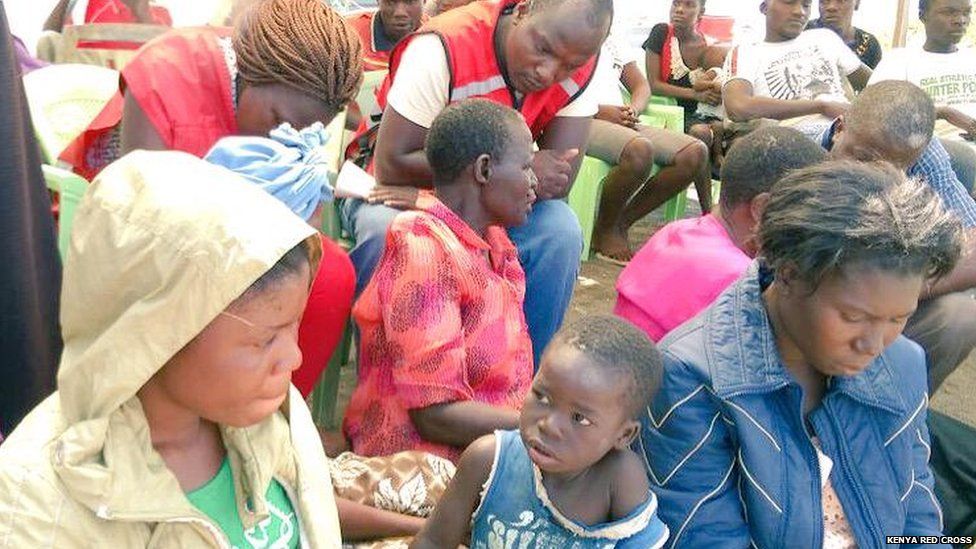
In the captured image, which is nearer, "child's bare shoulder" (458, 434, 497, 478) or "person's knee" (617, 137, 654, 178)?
"child's bare shoulder" (458, 434, 497, 478)

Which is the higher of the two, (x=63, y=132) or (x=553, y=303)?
(x=63, y=132)

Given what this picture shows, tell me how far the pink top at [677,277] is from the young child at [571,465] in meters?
0.53

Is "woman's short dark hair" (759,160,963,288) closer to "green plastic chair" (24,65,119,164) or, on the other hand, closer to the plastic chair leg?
the plastic chair leg

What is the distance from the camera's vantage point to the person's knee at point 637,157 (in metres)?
5.27

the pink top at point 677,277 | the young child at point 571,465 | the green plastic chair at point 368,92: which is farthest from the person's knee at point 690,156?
the young child at point 571,465

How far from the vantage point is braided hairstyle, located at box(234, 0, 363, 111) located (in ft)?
7.93

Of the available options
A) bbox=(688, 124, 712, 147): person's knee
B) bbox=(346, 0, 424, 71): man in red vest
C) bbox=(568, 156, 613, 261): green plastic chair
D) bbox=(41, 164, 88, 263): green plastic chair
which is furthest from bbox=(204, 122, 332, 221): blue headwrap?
bbox=(688, 124, 712, 147): person's knee

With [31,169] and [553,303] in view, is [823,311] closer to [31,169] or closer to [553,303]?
[553,303]

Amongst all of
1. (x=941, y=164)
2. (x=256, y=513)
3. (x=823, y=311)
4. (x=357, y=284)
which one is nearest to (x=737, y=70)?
(x=941, y=164)

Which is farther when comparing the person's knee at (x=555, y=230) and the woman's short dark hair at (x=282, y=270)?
the person's knee at (x=555, y=230)

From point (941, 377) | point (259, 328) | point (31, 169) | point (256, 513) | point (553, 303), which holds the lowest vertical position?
point (941, 377)

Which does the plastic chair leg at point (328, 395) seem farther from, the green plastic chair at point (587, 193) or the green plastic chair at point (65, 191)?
the green plastic chair at point (587, 193)

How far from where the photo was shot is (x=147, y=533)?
141 centimetres

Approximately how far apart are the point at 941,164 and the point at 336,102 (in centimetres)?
198
